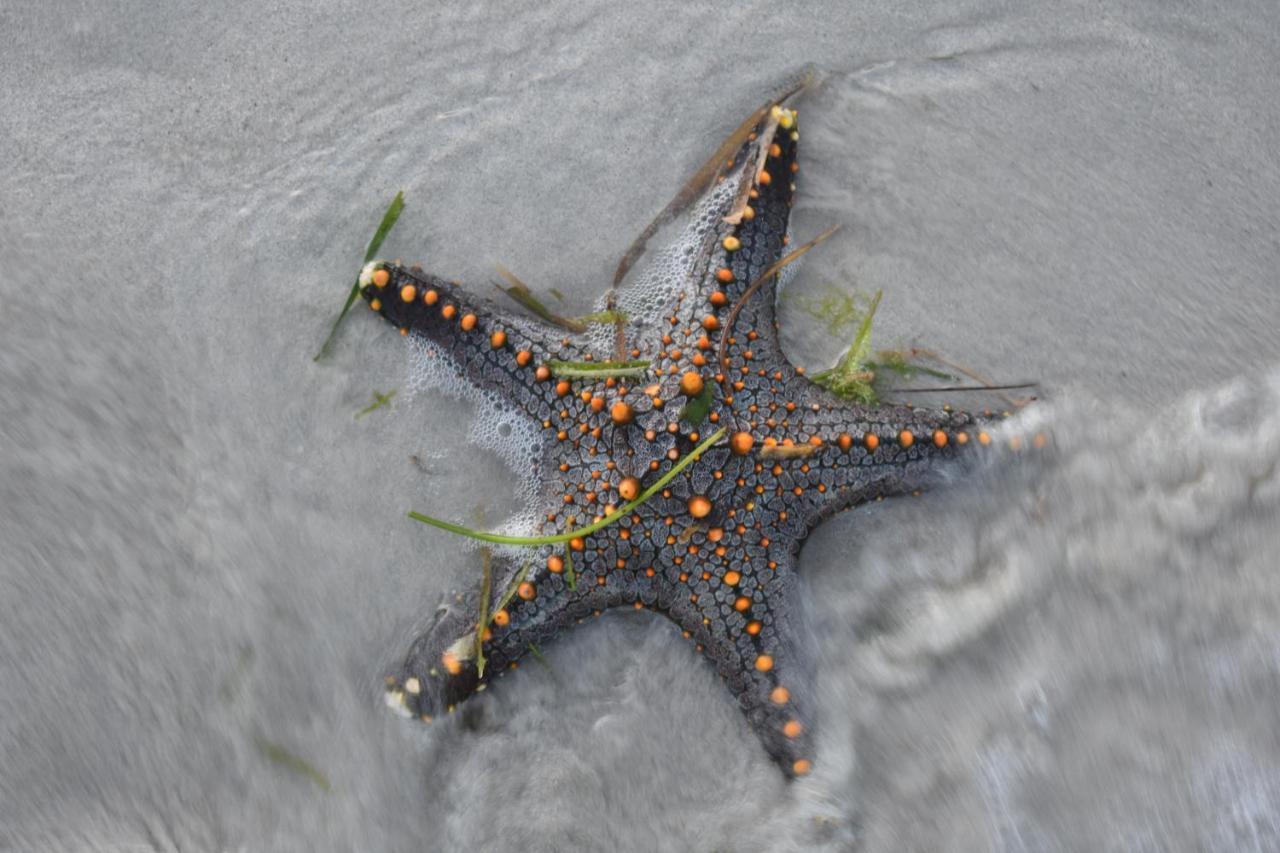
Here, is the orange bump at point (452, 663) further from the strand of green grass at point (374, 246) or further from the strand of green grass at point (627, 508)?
the strand of green grass at point (374, 246)

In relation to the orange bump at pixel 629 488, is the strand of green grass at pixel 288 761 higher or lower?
lower

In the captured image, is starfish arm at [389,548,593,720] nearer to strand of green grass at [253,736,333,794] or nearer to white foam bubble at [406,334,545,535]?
white foam bubble at [406,334,545,535]

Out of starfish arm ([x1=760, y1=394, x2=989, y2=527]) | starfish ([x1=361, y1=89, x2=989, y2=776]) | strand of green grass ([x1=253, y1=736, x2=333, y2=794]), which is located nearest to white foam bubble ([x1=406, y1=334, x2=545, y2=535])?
starfish ([x1=361, y1=89, x2=989, y2=776])

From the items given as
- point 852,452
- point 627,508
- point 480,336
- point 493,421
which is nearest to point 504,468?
point 493,421

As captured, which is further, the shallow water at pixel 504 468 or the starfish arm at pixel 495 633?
the shallow water at pixel 504 468

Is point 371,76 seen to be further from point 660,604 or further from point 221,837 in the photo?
point 221,837

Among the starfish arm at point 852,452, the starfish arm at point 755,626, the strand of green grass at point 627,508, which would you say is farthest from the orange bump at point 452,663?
the starfish arm at point 852,452
